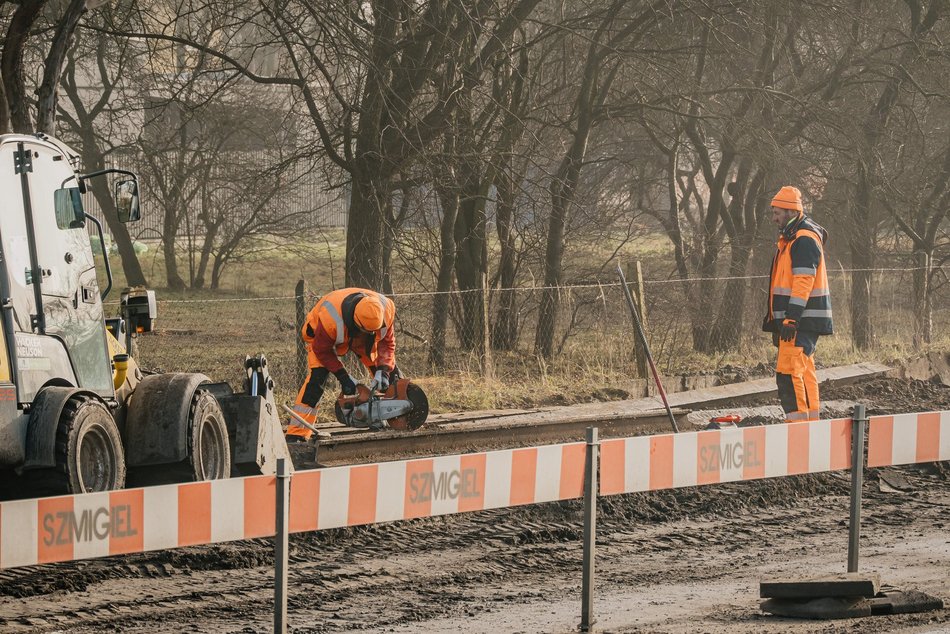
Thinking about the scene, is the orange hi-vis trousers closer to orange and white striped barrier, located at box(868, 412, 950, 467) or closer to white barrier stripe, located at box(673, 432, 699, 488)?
orange and white striped barrier, located at box(868, 412, 950, 467)

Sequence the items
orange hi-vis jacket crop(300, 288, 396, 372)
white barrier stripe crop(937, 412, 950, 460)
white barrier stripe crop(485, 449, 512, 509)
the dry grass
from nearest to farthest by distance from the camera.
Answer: white barrier stripe crop(485, 449, 512, 509), white barrier stripe crop(937, 412, 950, 460), orange hi-vis jacket crop(300, 288, 396, 372), the dry grass

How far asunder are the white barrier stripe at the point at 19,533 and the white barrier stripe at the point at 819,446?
4.11 metres

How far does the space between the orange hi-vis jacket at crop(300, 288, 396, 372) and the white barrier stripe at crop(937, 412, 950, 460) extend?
16.7ft

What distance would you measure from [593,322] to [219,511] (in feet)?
42.1

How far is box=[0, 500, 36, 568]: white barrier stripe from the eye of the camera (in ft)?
15.9

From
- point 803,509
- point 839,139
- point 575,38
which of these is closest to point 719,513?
point 803,509

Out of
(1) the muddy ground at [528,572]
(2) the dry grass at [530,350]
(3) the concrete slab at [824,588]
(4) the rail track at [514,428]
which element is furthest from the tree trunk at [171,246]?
(3) the concrete slab at [824,588]

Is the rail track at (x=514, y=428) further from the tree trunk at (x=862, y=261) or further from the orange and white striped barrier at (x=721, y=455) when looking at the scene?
the tree trunk at (x=862, y=261)

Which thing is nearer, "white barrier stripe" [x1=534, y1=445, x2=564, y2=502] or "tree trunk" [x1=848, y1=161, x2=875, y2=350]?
"white barrier stripe" [x1=534, y1=445, x2=564, y2=502]

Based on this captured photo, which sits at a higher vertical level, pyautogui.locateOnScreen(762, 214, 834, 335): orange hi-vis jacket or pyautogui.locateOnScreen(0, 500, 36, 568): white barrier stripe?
pyautogui.locateOnScreen(762, 214, 834, 335): orange hi-vis jacket

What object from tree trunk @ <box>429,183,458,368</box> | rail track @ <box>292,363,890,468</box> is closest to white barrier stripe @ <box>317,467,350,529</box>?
rail track @ <box>292,363,890,468</box>

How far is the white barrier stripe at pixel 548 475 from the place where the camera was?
248 inches

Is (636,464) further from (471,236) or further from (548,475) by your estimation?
(471,236)

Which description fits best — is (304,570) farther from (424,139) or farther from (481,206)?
(481,206)
